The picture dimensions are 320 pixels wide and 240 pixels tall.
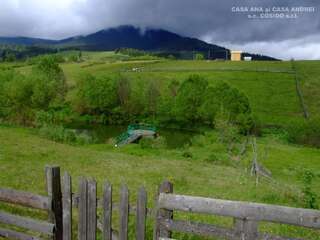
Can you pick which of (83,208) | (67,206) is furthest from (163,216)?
(67,206)

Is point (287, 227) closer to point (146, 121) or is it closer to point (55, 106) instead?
point (146, 121)

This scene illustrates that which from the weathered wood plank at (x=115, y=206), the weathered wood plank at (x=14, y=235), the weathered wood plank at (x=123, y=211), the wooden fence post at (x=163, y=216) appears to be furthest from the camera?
the weathered wood plank at (x=14, y=235)

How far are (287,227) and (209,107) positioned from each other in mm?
75505

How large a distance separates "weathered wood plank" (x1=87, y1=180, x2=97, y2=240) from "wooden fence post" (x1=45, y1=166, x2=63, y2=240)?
645 mm

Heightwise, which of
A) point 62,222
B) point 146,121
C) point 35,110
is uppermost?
point 62,222

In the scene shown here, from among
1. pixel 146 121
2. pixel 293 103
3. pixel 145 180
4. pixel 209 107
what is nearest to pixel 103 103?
pixel 146 121

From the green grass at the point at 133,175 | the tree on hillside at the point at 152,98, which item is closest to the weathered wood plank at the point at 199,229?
the green grass at the point at 133,175

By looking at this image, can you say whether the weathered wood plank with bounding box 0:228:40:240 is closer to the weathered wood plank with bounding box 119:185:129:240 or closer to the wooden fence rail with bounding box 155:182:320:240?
the weathered wood plank with bounding box 119:185:129:240

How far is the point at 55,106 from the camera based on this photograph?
102 meters

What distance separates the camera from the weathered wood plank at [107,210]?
717cm

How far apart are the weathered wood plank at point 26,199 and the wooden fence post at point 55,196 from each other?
0.41 ft

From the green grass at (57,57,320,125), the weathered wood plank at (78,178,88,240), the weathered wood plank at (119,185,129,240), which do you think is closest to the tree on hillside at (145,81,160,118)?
the green grass at (57,57,320,125)

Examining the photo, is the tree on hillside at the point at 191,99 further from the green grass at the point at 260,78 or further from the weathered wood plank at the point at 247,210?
the weathered wood plank at the point at 247,210

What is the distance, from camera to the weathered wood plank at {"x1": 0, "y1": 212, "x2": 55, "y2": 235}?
25.6 feet
